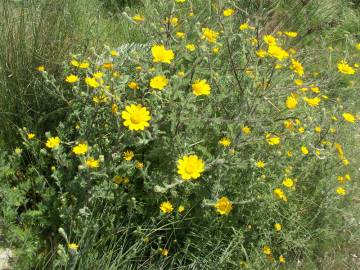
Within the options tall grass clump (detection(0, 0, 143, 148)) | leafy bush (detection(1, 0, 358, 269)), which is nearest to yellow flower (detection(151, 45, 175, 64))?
leafy bush (detection(1, 0, 358, 269))

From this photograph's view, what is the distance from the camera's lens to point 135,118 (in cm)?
176

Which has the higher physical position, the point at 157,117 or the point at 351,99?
the point at 157,117

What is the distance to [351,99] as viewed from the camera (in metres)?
3.43

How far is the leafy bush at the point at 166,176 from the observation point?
6.10 feet

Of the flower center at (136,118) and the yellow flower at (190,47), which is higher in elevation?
the yellow flower at (190,47)

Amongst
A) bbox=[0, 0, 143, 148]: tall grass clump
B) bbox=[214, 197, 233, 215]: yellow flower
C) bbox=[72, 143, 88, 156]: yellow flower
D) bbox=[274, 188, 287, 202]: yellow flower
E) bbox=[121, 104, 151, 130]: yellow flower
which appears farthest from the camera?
bbox=[0, 0, 143, 148]: tall grass clump

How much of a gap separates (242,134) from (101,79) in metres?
0.73

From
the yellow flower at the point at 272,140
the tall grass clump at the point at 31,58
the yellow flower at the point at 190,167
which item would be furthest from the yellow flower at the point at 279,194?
the tall grass clump at the point at 31,58

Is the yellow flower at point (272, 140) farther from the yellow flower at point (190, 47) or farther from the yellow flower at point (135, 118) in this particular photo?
the yellow flower at point (135, 118)

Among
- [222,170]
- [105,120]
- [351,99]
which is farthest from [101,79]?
[351,99]

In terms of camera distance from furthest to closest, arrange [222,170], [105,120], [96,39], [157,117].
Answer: [96,39], [105,120], [222,170], [157,117]

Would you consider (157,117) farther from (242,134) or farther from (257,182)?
(257,182)

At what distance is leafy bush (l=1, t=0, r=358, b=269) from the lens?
1.86 meters

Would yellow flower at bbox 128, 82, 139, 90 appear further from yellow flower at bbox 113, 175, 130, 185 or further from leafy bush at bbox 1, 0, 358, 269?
yellow flower at bbox 113, 175, 130, 185
